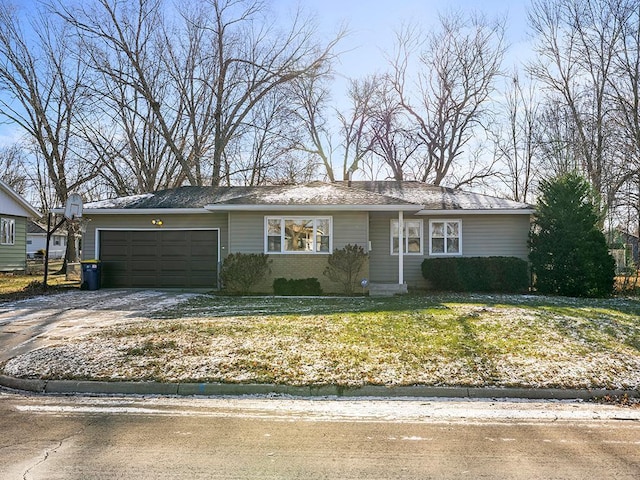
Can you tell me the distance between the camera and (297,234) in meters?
15.2

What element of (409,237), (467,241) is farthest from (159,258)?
(467,241)

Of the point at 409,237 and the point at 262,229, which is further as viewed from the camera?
the point at 409,237

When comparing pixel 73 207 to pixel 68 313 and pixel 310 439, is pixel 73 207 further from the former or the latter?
pixel 310 439

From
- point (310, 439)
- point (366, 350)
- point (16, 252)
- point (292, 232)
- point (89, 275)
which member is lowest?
point (310, 439)

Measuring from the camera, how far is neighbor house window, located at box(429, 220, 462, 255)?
675 inches

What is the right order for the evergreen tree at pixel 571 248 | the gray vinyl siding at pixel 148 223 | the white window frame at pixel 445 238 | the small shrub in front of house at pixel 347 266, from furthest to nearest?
the white window frame at pixel 445 238
the gray vinyl siding at pixel 148 223
the small shrub in front of house at pixel 347 266
the evergreen tree at pixel 571 248

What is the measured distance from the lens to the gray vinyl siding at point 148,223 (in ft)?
53.6

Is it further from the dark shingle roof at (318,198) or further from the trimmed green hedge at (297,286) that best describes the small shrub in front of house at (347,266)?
the dark shingle roof at (318,198)

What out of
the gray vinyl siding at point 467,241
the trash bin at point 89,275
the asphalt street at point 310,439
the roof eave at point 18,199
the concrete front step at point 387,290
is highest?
the roof eave at point 18,199

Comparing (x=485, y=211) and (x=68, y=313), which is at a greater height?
(x=485, y=211)

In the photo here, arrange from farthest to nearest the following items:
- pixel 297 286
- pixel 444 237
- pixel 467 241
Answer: pixel 444 237 → pixel 467 241 → pixel 297 286

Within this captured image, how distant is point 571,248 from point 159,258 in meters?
13.4

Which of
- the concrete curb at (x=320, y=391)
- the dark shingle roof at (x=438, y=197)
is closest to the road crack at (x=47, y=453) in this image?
the concrete curb at (x=320, y=391)

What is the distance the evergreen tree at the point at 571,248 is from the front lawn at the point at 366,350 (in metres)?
3.99
